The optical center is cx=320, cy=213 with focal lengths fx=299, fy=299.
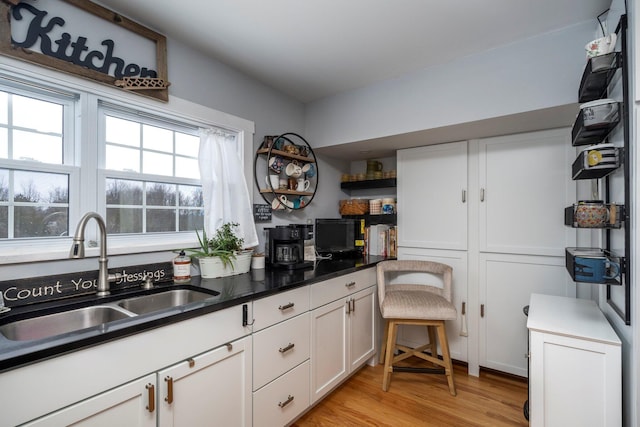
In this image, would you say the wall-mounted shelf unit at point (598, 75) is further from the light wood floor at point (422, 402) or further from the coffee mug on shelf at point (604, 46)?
the light wood floor at point (422, 402)

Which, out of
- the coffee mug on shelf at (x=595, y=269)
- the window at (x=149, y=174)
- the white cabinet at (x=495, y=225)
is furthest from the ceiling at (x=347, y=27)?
the coffee mug on shelf at (x=595, y=269)

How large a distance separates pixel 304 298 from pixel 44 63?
1.72 meters

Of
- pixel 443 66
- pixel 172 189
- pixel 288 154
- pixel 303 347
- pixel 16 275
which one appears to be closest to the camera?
pixel 16 275

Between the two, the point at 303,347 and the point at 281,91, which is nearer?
A: the point at 303,347

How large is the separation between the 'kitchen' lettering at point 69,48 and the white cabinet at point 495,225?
2248 millimetres

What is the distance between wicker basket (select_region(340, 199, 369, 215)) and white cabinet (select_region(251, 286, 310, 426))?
1.44m

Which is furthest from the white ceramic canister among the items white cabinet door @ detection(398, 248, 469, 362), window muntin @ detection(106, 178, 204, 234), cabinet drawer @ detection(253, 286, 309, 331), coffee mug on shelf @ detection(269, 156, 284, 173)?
white cabinet door @ detection(398, 248, 469, 362)

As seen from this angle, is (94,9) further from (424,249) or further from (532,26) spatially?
(424,249)

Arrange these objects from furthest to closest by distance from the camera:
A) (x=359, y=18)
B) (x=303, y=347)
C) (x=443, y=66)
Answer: (x=443, y=66)
(x=303, y=347)
(x=359, y=18)

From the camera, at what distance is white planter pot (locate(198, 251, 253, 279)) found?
6.07ft

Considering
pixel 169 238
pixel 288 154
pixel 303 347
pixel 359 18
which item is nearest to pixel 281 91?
pixel 288 154

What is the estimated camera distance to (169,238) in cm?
193

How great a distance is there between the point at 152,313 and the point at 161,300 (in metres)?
0.46

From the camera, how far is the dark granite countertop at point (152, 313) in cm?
88
